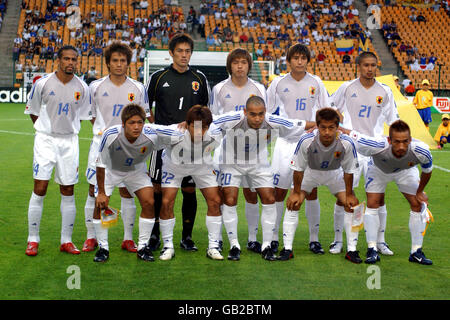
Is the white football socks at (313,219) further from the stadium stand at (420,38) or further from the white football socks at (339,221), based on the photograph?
the stadium stand at (420,38)

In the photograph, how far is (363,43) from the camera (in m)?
33.7

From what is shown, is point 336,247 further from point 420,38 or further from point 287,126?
point 420,38

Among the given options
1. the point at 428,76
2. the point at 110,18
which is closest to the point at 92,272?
the point at 428,76

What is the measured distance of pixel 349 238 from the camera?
19.1ft

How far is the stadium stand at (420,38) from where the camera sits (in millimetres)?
31050

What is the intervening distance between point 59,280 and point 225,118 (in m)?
2.15

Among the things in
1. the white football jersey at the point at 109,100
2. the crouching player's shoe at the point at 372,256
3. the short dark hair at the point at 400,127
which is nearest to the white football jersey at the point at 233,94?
the white football jersey at the point at 109,100

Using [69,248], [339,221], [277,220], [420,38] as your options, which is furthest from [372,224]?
[420,38]

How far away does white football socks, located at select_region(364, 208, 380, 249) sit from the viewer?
584 centimetres

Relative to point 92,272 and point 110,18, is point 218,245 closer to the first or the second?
point 92,272

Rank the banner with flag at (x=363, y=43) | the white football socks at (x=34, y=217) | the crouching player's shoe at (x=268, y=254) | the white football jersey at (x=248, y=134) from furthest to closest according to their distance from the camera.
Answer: the banner with flag at (x=363, y=43) < the white football socks at (x=34, y=217) < the white football jersey at (x=248, y=134) < the crouching player's shoe at (x=268, y=254)

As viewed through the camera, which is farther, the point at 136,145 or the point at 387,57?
the point at 387,57

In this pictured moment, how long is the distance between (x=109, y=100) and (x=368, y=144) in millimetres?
2629

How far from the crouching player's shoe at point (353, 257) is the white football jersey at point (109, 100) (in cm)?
263
